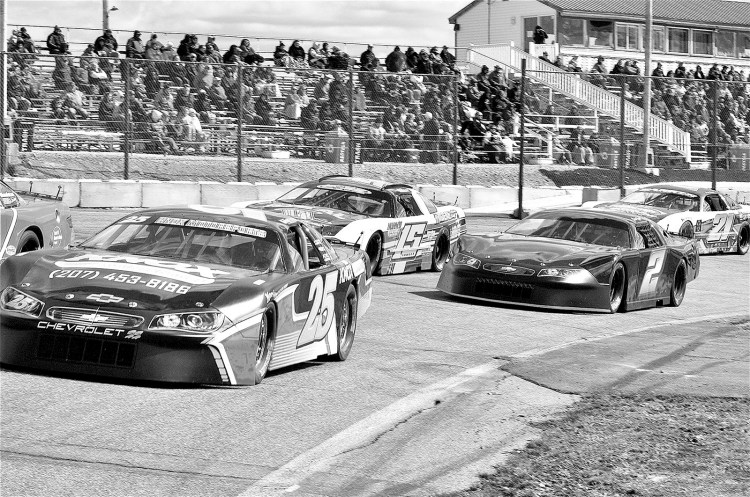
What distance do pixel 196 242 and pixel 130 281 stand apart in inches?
45.0

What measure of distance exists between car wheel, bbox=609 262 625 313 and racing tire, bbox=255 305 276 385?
6.39m

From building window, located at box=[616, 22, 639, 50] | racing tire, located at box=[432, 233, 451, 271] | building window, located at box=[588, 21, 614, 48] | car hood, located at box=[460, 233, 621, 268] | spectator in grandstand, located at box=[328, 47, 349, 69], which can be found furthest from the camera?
building window, located at box=[616, 22, 639, 50]

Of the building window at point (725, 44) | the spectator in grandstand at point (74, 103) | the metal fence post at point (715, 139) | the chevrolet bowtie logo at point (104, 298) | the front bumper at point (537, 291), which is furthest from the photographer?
the building window at point (725, 44)

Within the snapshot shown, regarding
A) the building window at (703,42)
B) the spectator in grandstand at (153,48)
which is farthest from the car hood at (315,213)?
the building window at (703,42)

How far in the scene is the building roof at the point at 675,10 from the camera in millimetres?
61944

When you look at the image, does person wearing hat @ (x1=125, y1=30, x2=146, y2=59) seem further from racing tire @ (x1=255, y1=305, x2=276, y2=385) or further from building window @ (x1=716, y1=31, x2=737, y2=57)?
building window @ (x1=716, y1=31, x2=737, y2=57)

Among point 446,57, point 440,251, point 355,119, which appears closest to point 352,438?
point 440,251

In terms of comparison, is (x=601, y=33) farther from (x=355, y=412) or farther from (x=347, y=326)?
(x=355, y=412)

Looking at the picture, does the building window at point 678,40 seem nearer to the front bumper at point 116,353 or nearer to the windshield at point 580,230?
the windshield at point 580,230

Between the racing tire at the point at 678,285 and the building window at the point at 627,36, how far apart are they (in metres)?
49.6

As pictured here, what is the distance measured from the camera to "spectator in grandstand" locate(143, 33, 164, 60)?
27.5 metres

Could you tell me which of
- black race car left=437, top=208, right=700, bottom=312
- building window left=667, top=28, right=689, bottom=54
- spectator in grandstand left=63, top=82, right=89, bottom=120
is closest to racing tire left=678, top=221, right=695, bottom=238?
black race car left=437, top=208, right=700, bottom=312

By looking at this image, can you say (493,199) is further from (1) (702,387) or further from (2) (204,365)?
(2) (204,365)

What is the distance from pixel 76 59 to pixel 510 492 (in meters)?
18.1
